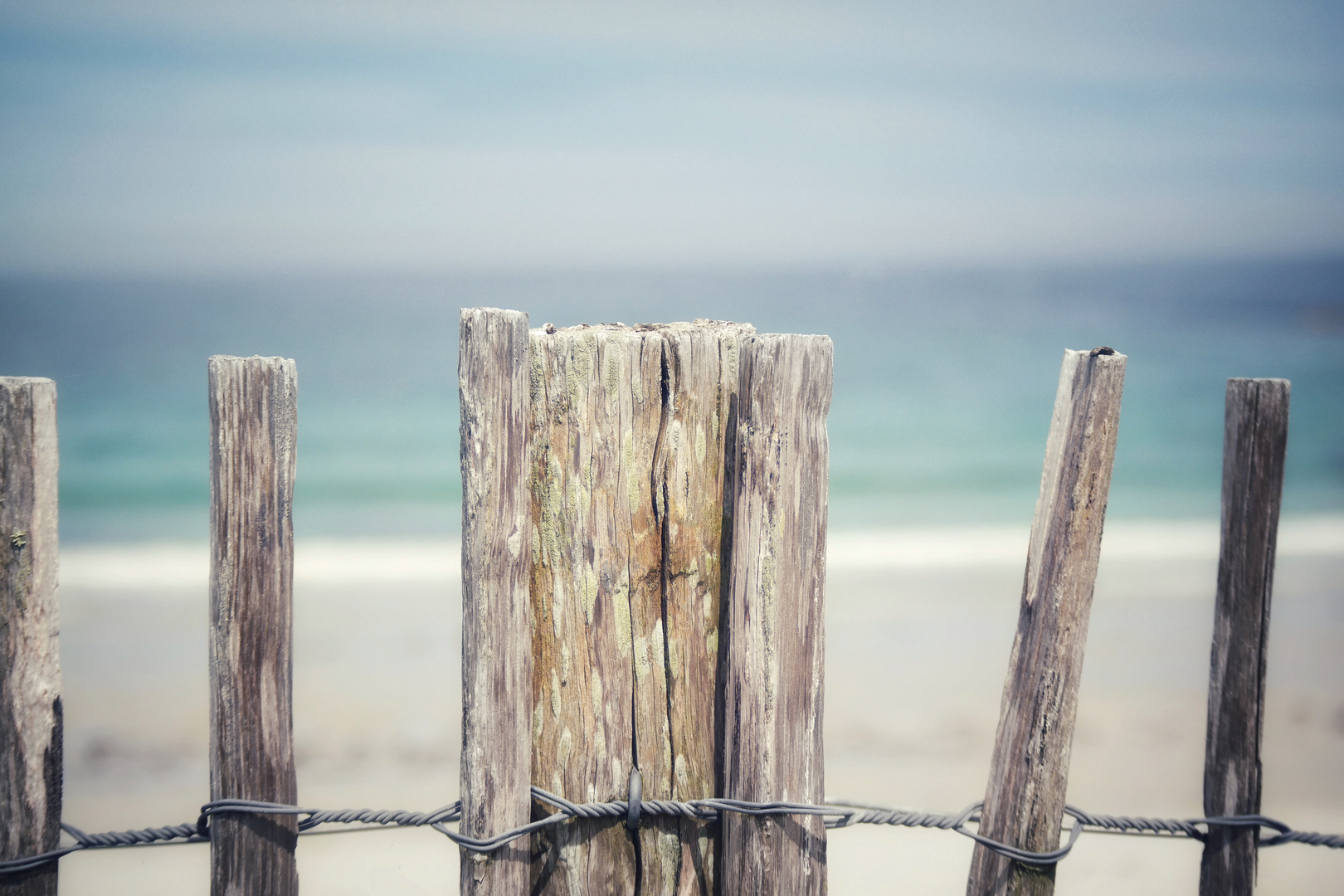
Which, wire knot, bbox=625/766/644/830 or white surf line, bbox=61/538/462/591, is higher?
wire knot, bbox=625/766/644/830

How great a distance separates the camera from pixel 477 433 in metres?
1.61

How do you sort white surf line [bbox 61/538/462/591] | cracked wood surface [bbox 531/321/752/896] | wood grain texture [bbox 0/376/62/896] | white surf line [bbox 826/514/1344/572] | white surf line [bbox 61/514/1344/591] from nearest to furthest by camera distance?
wood grain texture [bbox 0/376/62/896] → cracked wood surface [bbox 531/321/752/896] → white surf line [bbox 61/538/462/591] → white surf line [bbox 61/514/1344/591] → white surf line [bbox 826/514/1344/572]

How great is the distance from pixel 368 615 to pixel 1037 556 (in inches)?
342

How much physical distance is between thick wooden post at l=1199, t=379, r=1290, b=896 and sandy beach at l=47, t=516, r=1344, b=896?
2.75m

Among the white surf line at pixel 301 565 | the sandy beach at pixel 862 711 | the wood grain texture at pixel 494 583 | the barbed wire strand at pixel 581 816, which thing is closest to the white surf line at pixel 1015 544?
the sandy beach at pixel 862 711

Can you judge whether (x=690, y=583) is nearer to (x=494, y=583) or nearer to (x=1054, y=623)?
(x=494, y=583)

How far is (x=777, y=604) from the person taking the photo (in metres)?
1.65

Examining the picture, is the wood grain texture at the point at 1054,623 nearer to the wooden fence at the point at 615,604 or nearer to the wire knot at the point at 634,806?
the wooden fence at the point at 615,604

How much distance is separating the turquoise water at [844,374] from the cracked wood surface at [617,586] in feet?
44.9

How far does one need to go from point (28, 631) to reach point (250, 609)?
0.45 m

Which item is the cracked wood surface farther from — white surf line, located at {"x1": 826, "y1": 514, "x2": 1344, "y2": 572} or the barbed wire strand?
white surf line, located at {"x1": 826, "y1": 514, "x2": 1344, "y2": 572}

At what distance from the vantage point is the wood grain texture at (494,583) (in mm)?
1613

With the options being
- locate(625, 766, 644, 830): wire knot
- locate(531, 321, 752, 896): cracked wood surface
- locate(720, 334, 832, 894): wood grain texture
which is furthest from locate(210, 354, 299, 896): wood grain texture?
locate(720, 334, 832, 894): wood grain texture

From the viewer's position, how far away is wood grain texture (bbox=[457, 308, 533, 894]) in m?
1.61
